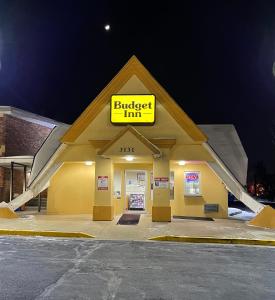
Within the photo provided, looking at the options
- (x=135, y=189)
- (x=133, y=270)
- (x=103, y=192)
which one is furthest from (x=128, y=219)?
(x=133, y=270)

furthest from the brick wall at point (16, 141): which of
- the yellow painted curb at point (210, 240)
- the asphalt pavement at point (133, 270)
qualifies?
the yellow painted curb at point (210, 240)

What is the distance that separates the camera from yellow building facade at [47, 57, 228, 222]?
15453 millimetres

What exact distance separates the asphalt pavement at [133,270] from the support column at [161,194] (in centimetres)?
467

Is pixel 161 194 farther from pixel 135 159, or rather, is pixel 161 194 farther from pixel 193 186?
pixel 193 186

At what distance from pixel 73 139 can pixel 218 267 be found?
436 inches

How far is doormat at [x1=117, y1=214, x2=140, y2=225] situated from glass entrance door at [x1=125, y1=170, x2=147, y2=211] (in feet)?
4.74

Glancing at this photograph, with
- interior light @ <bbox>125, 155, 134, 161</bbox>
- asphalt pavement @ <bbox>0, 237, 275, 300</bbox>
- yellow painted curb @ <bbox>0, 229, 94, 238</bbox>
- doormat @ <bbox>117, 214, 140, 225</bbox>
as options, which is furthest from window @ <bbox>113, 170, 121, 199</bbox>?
asphalt pavement @ <bbox>0, 237, 275, 300</bbox>

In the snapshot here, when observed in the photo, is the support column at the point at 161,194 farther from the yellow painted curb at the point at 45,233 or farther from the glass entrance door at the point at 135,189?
the yellow painted curb at the point at 45,233

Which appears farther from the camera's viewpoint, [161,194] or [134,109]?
[134,109]

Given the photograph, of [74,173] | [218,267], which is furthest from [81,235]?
[74,173]

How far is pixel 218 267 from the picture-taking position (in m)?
7.66

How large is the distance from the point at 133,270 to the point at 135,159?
31.6 ft

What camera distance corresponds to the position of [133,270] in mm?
7188

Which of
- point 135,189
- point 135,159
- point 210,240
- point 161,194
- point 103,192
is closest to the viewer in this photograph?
point 210,240
